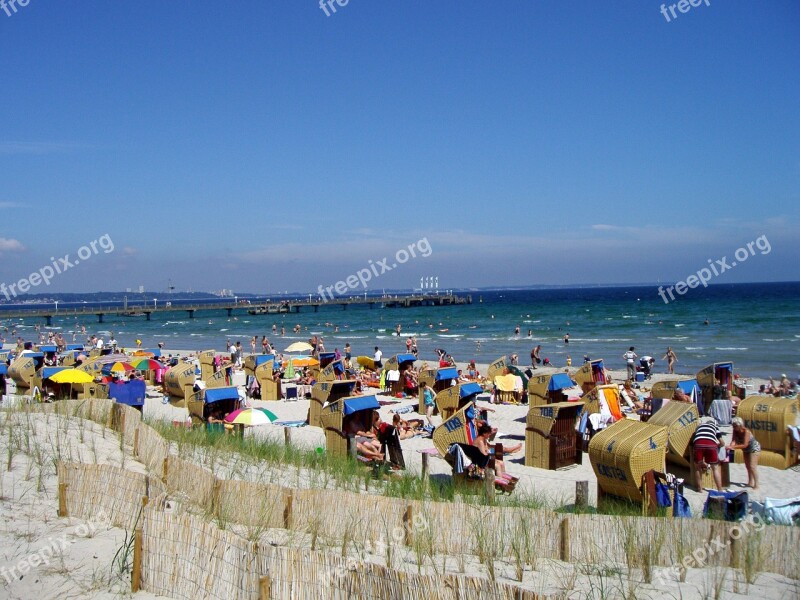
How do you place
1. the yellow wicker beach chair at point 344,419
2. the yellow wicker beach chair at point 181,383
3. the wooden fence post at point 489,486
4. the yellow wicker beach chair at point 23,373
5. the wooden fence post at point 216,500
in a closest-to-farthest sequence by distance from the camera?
the wooden fence post at point 216,500 < the wooden fence post at point 489,486 < the yellow wicker beach chair at point 344,419 < the yellow wicker beach chair at point 181,383 < the yellow wicker beach chair at point 23,373

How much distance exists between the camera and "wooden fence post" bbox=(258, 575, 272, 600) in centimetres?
448

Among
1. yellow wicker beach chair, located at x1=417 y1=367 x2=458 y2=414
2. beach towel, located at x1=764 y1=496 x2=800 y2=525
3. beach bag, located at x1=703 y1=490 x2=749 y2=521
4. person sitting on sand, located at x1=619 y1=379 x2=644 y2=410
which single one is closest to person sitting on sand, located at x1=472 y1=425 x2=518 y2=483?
beach bag, located at x1=703 y1=490 x2=749 y2=521

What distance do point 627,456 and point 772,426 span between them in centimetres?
479

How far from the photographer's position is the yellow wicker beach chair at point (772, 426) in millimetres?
11109

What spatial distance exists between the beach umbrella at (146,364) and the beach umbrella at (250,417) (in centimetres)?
1297

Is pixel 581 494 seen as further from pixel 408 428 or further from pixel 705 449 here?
pixel 408 428

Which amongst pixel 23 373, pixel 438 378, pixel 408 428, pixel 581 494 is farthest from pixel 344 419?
pixel 23 373

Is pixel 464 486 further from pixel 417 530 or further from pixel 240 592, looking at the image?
pixel 240 592

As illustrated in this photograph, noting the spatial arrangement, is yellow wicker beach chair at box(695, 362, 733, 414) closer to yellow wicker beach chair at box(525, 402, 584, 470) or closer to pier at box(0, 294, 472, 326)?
yellow wicker beach chair at box(525, 402, 584, 470)

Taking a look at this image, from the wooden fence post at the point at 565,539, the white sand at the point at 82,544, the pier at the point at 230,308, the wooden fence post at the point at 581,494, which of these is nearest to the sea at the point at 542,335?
the pier at the point at 230,308

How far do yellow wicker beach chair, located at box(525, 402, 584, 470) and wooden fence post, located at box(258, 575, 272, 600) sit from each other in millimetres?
7395

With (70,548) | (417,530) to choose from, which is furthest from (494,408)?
(70,548)

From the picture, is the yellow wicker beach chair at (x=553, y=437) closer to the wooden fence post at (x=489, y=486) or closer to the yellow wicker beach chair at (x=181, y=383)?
the wooden fence post at (x=489, y=486)

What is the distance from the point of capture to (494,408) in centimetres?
A: 1770
